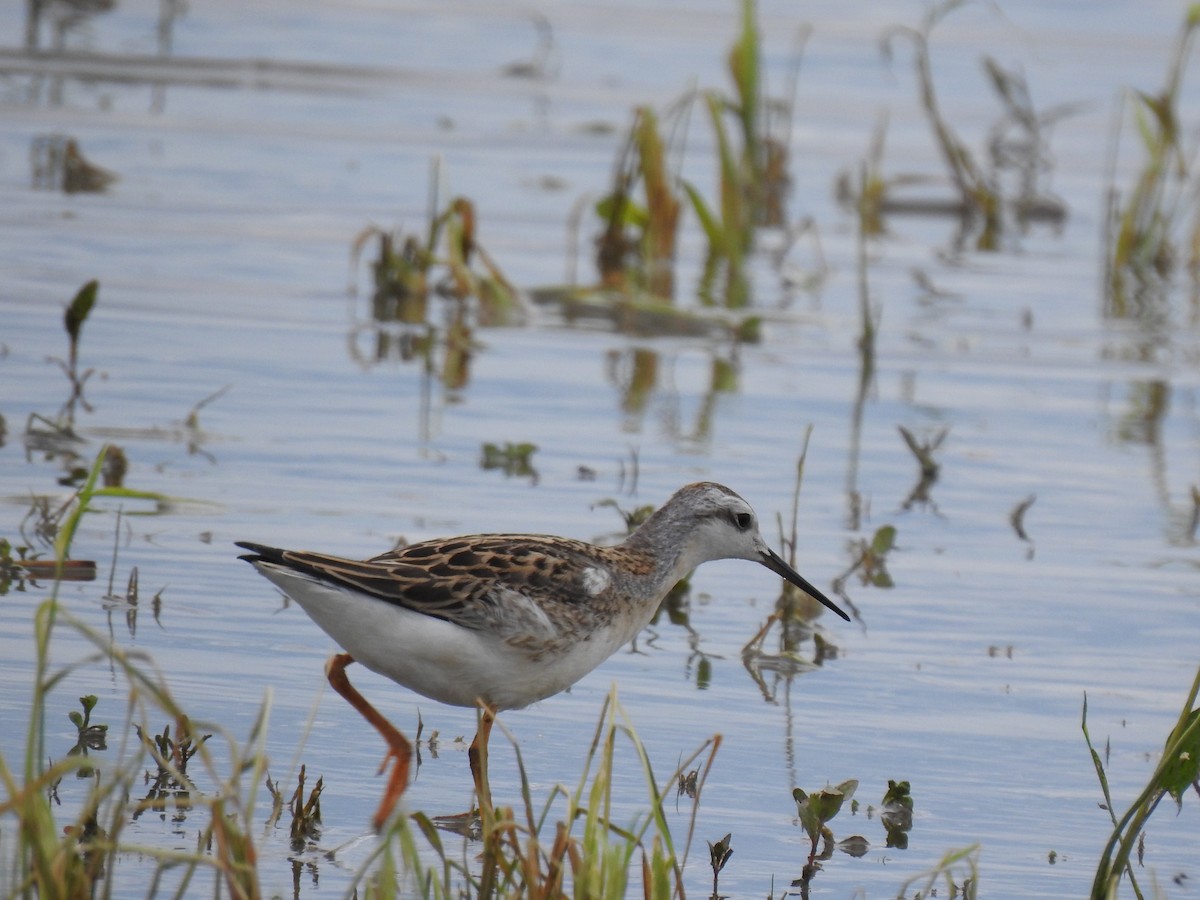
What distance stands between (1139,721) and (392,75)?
1422 cm

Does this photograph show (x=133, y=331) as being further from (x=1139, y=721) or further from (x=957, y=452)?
(x=1139, y=721)

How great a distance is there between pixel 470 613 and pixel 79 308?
385cm

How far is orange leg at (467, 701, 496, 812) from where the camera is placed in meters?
4.89

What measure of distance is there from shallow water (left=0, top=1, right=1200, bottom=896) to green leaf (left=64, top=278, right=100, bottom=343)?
0.40 m

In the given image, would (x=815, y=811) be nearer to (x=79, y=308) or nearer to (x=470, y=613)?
(x=470, y=613)

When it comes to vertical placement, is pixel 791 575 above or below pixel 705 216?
below

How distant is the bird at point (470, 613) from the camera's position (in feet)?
18.0

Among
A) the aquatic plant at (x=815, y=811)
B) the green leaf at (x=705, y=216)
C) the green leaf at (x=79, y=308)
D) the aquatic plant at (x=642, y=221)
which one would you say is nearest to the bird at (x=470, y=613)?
the aquatic plant at (x=815, y=811)

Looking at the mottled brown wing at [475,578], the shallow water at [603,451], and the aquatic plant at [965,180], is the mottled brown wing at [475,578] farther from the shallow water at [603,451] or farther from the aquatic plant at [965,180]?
the aquatic plant at [965,180]

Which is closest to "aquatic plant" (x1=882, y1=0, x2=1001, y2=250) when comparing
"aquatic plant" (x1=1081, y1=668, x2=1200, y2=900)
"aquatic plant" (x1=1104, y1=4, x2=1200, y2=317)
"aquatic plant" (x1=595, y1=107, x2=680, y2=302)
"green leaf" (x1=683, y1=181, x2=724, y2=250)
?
"aquatic plant" (x1=1104, y1=4, x2=1200, y2=317)

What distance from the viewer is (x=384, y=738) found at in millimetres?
5852

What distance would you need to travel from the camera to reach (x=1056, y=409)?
35.6 ft

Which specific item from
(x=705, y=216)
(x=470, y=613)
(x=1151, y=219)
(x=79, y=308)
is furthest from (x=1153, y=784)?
(x=1151, y=219)

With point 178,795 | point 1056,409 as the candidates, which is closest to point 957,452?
point 1056,409
